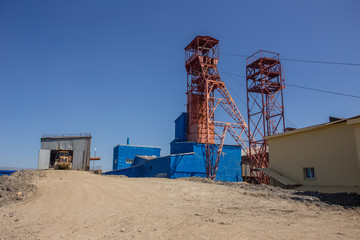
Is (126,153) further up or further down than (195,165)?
further up

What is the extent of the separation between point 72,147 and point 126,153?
13.1 metres

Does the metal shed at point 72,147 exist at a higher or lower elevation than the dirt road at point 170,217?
higher

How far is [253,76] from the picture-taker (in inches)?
1484

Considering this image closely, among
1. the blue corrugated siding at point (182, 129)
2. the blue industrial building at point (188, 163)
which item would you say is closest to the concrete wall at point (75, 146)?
the blue industrial building at point (188, 163)

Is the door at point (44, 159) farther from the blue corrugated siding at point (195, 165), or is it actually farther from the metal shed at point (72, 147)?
the blue corrugated siding at point (195, 165)

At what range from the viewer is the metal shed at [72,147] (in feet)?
127

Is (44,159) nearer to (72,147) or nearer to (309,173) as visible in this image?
(72,147)

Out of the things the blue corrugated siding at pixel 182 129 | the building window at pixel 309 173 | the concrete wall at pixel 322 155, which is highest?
the blue corrugated siding at pixel 182 129

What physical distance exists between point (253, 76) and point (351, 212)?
98.4 ft

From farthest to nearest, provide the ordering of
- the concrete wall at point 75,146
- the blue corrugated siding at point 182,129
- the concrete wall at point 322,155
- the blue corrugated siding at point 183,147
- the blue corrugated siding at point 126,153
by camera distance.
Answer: the blue corrugated siding at point 126,153 < the blue corrugated siding at point 182,129 < the concrete wall at point 75,146 < the blue corrugated siding at point 183,147 < the concrete wall at point 322,155

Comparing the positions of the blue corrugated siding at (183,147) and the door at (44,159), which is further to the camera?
the door at (44,159)

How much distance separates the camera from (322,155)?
17406 mm

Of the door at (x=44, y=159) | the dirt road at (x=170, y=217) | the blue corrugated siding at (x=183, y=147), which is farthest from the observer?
the door at (x=44, y=159)

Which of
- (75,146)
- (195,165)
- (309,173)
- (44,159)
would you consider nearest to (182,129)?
(195,165)
